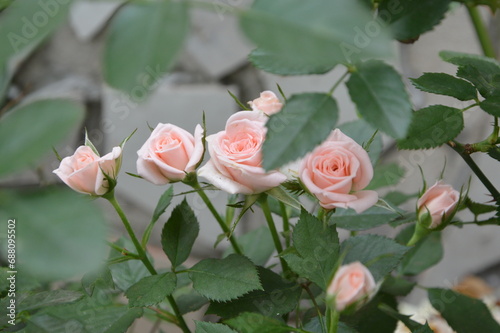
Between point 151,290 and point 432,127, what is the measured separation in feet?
0.63

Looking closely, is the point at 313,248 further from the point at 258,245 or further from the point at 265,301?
the point at 258,245

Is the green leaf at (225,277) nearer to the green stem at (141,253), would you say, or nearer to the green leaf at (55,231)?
the green stem at (141,253)

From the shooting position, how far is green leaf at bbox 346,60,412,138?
0.76 ft

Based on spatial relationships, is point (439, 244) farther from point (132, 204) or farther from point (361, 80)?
point (132, 204)

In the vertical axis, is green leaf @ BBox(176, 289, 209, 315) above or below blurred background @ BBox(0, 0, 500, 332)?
above

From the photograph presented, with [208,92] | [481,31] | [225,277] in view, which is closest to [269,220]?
[225,277]

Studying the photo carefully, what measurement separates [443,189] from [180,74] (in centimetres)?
85

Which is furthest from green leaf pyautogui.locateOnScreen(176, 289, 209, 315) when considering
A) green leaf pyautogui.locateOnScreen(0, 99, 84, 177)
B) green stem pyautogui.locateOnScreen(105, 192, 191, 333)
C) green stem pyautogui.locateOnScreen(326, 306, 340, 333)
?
green leaf pyautogui.locateOnScreen(0, 99, 84, 177)

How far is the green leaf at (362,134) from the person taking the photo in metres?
0.43

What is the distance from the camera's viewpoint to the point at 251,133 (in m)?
0.33

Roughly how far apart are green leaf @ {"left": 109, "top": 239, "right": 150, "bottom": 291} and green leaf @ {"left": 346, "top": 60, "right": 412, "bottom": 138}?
0.24m

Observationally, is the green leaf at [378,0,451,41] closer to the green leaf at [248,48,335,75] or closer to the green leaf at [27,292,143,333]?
the green leaf at [248,48,335,75]

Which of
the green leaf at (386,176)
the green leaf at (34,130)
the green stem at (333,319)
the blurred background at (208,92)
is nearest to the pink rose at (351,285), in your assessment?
the green stem at (333,319)

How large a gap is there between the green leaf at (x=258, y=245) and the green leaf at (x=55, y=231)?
0.29 meters
